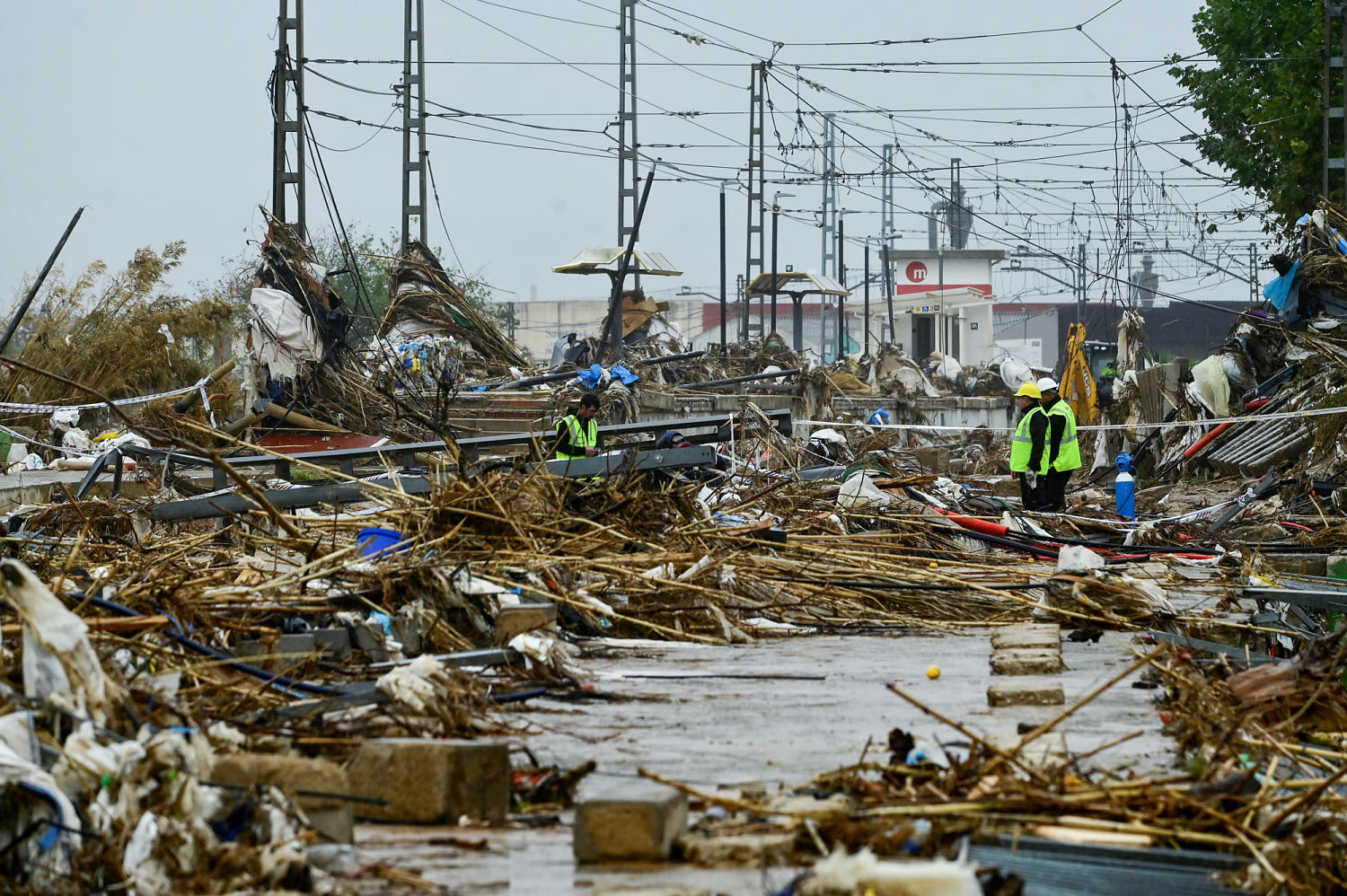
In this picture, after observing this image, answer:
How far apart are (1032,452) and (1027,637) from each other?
24.0 ft

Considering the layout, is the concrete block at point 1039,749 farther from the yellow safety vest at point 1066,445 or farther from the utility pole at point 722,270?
the utility pole at point 722,270

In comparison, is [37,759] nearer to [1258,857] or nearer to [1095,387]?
[1258,857]

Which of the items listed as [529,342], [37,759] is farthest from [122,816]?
[529,342]

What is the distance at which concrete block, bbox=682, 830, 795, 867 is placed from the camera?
3416mm

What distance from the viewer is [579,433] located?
11.9m

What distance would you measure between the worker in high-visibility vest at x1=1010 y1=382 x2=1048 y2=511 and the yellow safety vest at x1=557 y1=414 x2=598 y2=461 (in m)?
4.10

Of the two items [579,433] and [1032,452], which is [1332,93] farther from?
[579,433]

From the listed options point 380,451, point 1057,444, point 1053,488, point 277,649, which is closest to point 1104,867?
point 277,649

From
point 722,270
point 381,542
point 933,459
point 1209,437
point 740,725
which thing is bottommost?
point 740,725

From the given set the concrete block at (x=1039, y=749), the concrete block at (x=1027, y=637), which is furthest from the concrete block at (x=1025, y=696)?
the concrete block at (x=1027, y=637)

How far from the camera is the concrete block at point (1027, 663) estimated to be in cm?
601

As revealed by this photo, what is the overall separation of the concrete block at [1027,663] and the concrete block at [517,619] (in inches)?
77.8

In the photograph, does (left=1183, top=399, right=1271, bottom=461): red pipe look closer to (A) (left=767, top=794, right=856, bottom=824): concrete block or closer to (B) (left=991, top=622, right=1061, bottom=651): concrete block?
(B) (left=991, top=622, right=1061, bottom=651): concrete block

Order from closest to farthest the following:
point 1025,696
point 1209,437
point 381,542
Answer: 1. point 1025,696
2. point 381,542
3. point 1209,437
